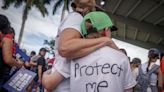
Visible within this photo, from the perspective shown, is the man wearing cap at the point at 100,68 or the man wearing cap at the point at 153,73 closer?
the man wearing cap at the point at 100,68

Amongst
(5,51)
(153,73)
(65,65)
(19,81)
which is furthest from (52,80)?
(153,73)

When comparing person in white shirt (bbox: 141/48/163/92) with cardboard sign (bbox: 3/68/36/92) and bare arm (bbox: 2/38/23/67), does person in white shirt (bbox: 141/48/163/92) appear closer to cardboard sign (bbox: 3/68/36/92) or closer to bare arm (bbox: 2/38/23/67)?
cardboard sign (bbox: 3/68/36/92)

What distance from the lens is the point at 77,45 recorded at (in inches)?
95.5

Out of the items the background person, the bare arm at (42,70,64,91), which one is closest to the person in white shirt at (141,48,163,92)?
the background person

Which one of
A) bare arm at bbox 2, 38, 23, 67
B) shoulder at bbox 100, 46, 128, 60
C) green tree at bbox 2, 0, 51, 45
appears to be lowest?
shoulder at bbox 100, 46, 128, 60

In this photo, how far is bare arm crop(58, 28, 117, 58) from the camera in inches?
95.6

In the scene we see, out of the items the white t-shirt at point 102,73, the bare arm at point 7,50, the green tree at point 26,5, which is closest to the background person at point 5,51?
the bare arm at point 7,50

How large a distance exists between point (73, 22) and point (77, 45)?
0.24 m

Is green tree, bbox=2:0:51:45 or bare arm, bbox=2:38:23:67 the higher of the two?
green tree, bbox=2:0:51:45

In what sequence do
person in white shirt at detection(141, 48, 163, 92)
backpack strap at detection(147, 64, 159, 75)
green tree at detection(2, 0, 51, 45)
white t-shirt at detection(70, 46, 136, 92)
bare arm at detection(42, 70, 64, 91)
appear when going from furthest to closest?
green tree at detection(2, 0, 51, 45), backpack strap at detection(147, 64, 159, 75), person in white shirt at detection(141, 48, 163, 92), bare arm at detection(42, 70, 64, 91), white t-shirt at detection(70, 46, 136, 92)

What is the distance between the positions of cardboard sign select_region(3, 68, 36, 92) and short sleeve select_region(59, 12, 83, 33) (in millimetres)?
2315

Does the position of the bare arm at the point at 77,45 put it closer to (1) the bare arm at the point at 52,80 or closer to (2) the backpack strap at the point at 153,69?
(1) the bare arm at the point at 52,80

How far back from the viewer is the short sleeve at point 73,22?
256 cm

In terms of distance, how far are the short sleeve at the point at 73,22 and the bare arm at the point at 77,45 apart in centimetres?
10
